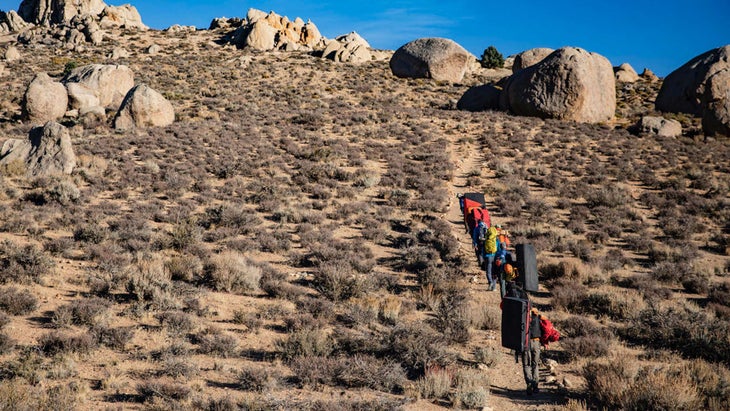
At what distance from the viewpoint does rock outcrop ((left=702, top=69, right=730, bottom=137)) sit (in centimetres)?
2805

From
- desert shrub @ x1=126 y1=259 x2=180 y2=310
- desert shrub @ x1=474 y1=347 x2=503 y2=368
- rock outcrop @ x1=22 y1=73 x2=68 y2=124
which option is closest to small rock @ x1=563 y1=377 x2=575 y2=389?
desert shrub @ x1=474 y1=347 x2=503 y2=368

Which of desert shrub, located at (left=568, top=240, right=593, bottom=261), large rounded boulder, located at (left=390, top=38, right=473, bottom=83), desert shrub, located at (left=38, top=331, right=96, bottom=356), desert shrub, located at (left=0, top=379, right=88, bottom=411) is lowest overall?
desert shrub, located at (left=0, top=379, right=88, bottom=411)

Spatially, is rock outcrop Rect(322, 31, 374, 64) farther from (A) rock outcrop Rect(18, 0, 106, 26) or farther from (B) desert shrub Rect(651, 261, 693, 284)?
(B) desert shrub Rect(651, 261, 693, 284)

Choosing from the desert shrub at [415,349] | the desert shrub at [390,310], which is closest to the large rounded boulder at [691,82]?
the desert shrub at [390,310]

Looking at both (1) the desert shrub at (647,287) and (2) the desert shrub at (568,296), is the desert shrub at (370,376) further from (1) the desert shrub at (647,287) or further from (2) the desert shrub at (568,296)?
(1) the desert shrub at (647,287)

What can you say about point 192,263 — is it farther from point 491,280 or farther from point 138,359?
point 491,280

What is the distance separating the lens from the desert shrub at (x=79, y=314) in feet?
26.7

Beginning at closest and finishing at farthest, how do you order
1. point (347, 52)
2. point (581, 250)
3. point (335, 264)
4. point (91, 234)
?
point (335, 264)
point (91, 234)
point (581, 250)
point (347, 52)

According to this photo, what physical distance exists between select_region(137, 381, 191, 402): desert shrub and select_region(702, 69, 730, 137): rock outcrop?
35.1 metres

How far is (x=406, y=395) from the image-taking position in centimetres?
678

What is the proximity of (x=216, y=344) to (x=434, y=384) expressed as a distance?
157 inches

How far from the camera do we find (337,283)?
10531 millimetres

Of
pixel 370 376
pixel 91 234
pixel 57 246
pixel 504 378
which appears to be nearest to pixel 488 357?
pixel 504 378

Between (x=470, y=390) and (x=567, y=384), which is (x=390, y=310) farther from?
(x=567, y=384)
